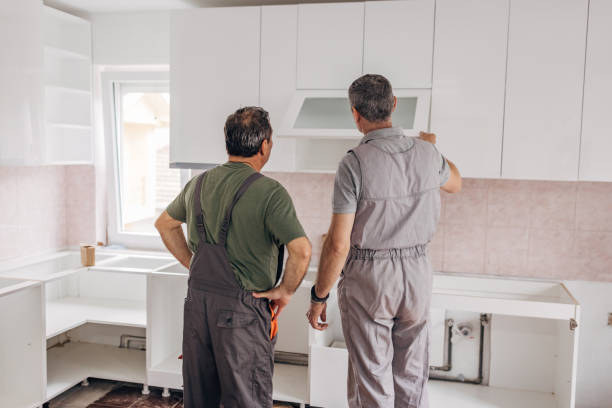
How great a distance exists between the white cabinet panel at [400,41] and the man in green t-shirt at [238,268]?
3.71 ft

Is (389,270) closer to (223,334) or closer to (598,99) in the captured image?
(223,334)

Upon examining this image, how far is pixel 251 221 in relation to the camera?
1719mm

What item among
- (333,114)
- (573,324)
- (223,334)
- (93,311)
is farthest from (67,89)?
(573,324)

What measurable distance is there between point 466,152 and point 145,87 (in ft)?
7.28

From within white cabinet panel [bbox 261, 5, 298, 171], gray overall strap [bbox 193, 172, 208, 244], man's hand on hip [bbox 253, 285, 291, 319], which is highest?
white cabinet panel [bbox 261, 5, 298, 171]

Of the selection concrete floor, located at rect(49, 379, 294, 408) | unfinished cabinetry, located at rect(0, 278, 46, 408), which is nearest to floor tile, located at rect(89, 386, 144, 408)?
concrete floor, located at rect(49, 379, 294, 408)

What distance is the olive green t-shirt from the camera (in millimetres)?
1707

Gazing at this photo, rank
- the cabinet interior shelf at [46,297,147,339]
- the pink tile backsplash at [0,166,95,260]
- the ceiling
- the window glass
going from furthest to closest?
the window glass
the pink tile backsplash at [0,166,95,260]
the ceiling
the cabinet interior shelf at [46,297,147,339]

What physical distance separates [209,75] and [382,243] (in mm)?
1626

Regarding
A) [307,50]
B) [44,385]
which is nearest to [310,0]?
[307,50]

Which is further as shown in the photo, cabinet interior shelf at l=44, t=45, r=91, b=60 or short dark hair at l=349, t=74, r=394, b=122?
cabinet interior shelf at l=44, t=45, r=91, b=60

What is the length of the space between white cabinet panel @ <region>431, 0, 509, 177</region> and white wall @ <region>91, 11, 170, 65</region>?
1.78 meters

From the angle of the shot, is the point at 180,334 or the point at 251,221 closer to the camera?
the point at 251,221

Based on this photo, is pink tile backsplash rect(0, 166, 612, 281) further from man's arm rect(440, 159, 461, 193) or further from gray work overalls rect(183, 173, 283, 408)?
gray work overalls rect(183, 173, 283, 408)
